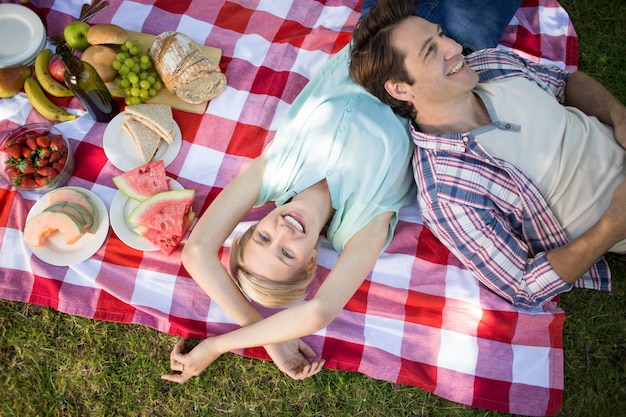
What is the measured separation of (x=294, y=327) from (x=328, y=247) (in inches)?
33.0

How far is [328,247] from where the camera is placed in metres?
3.69

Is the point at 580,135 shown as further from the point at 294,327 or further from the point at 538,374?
the point at 294,327

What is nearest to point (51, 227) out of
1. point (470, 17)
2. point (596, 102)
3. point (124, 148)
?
point (124, 148)

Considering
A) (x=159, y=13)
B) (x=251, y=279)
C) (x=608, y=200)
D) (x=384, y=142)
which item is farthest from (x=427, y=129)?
(x=159, y=13)

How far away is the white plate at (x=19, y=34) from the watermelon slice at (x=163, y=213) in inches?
64.6

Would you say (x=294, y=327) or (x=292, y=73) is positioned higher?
(x=292, y=73)

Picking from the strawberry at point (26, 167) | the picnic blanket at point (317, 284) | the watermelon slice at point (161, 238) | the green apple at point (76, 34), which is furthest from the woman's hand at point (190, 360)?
the green apple at point (76, 34)

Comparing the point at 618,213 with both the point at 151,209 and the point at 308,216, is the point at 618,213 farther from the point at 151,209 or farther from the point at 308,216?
the point at 151,209

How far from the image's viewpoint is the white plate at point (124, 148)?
149 inches

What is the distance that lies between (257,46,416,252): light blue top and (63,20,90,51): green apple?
1.79m

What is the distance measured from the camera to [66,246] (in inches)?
144

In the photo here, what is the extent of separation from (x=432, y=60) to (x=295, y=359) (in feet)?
6.87

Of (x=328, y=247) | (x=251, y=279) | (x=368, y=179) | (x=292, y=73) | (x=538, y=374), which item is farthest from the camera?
(x=292, y=73)

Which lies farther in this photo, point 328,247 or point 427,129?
point 328,247
